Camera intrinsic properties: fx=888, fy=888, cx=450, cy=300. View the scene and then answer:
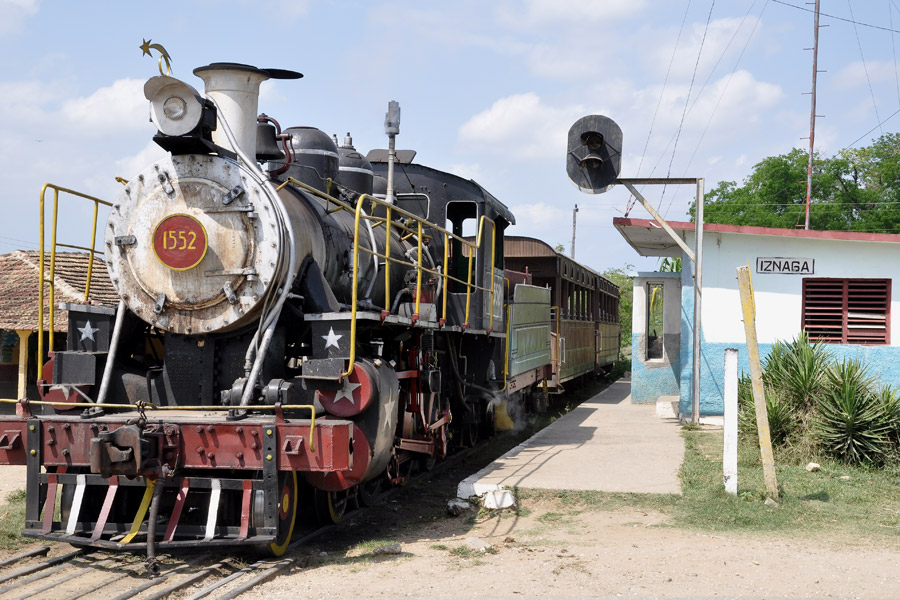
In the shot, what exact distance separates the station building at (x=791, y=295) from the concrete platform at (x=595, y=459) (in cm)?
144

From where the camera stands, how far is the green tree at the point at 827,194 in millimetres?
47600

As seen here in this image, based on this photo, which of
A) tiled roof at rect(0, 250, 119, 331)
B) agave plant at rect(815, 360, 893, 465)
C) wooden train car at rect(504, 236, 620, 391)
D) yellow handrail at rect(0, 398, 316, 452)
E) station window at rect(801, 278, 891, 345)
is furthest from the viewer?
wooden train car at rect(504, 236, 620, 391)

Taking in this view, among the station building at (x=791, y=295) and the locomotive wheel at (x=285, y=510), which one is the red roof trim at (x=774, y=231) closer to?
the station building at (x=791, y=295)

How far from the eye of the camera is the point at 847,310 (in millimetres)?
13344

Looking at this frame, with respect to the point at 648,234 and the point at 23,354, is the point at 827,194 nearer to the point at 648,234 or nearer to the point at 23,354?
the point at 648,234

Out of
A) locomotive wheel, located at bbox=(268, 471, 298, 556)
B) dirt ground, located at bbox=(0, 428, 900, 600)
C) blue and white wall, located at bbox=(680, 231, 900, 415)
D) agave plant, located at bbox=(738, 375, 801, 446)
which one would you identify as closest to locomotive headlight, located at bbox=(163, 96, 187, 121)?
locomotive wheel, located at bbox=(268, 471, 298, 556)

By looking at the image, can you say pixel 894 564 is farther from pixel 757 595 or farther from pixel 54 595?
pixel 54 595

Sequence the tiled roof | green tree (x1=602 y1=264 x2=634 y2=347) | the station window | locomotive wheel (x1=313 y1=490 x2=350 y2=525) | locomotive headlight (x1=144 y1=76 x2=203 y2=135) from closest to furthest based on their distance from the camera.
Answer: locomotive headlight (x1=144 y1=76 x2=203 y2=135), locomotive wheel (x1=313 y1=490 x2=350 y2=525), the station window, the tiled roof, green tree (x1=602 y1=264 x2=634 y2=347)

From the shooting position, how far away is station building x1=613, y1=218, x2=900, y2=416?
→ 13102 millimetres

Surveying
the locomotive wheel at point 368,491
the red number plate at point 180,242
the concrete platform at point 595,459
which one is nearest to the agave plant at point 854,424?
the concrete platform at point 595,459

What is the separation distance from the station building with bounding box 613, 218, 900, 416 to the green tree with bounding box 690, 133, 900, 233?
118 ft

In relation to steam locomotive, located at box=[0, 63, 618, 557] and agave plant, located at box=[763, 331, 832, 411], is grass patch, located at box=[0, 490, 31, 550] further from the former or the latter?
agave plant, located at box=[763, 331, 832, 411]

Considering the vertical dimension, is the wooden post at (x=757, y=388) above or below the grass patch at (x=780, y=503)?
above

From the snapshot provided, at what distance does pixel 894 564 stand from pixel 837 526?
124 cm
